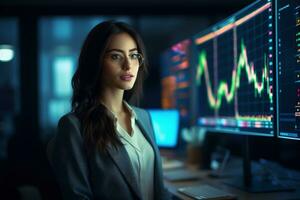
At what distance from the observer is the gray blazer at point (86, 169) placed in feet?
4.49

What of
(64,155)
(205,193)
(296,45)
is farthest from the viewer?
(205,193)

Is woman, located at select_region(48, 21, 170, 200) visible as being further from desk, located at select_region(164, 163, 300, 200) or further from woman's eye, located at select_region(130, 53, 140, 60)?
desk, located at select_region(164, 163, 300, 200)

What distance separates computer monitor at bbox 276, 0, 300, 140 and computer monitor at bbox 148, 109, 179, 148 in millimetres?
1146

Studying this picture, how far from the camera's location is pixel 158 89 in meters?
4.09

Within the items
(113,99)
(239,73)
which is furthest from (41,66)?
(113,99)

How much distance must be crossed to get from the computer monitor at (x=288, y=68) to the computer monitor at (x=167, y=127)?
3.76 ft

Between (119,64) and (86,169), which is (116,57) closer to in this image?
(119,64)

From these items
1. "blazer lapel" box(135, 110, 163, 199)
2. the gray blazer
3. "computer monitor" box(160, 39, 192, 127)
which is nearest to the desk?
"blazer lapel" box(135, 110, 163, 199)

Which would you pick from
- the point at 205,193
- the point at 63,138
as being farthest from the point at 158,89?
the point at 63,138

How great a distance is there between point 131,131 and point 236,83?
0.72 m

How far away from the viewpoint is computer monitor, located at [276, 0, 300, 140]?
1.53 meters

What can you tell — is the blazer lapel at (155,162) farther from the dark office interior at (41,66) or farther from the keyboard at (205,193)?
the dark office interior at (41,66)

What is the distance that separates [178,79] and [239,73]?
132 cm

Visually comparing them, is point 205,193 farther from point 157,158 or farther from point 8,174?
point 8,174
